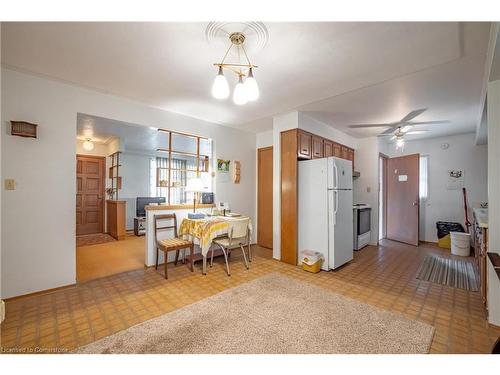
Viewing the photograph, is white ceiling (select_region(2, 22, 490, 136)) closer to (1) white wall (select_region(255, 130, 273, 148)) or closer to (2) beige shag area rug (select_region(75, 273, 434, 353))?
(1) white wall (select_region(255, 130, 273, 148))

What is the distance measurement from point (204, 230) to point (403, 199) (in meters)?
4.58

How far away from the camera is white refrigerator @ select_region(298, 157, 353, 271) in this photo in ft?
10.4

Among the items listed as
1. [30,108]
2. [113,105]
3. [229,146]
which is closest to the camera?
[30,108]

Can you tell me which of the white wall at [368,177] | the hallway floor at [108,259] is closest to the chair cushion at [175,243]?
the hallway floor at [108,259]

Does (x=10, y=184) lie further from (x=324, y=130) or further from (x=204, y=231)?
(x=324, y=130)

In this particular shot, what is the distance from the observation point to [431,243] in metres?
4.89

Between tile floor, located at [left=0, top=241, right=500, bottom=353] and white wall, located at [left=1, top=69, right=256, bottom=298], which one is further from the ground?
white wall, located at [left=1, top=69, right=256, bottom=298]

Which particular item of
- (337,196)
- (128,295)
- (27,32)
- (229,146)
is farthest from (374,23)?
(128,295)

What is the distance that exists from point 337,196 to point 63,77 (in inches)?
147

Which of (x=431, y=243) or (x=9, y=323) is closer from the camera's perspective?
(x=9, y=323)

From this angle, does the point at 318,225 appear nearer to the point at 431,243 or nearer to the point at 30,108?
the point at 431,243

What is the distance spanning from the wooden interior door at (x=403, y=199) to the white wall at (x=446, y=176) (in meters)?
0.59

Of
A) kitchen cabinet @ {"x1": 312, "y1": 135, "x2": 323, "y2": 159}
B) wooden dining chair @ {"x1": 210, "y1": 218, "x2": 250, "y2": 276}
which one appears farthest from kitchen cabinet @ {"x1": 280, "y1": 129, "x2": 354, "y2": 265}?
wooden dining chair @ {"x1": 210, "y1": 218, "x2": 250, "y2": 276}

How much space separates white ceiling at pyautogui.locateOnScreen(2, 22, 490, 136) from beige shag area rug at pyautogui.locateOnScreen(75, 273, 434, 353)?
2378 millimetres
